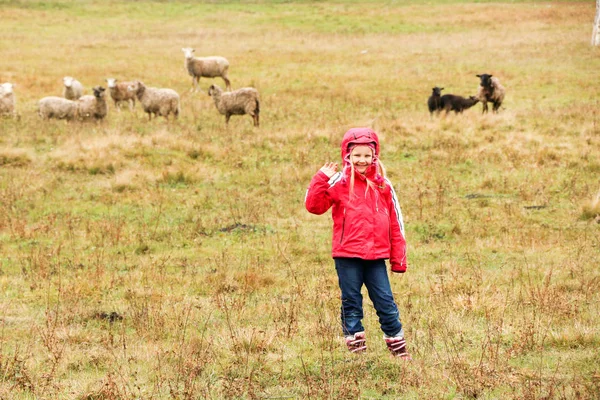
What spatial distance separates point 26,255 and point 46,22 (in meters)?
39.9

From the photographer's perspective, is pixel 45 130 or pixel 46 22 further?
pixel 46 22

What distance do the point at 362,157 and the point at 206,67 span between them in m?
22.3

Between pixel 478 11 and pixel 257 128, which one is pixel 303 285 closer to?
pixel 257 128

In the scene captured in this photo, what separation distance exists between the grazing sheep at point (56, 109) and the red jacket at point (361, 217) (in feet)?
48.2

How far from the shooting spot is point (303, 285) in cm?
827

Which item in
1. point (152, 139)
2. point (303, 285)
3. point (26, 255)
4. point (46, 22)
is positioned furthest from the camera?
point (46, 22)

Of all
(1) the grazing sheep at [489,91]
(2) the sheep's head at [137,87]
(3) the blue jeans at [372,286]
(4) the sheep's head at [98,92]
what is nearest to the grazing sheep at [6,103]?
(4) the sheep's head at [98,92]

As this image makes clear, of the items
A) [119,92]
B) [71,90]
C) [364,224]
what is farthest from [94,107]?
A: [364,224]

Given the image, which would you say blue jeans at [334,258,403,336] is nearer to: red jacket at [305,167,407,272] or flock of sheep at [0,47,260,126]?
red jacket at [305,167,407,272]

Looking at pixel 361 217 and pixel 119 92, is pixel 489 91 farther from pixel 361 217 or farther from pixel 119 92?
pixel 361 217

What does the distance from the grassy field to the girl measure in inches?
16.9

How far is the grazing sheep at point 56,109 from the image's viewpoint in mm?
→ 18984

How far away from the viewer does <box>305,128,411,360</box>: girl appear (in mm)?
5641

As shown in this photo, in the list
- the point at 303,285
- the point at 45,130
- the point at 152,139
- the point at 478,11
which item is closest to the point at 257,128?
the point at 152,139
